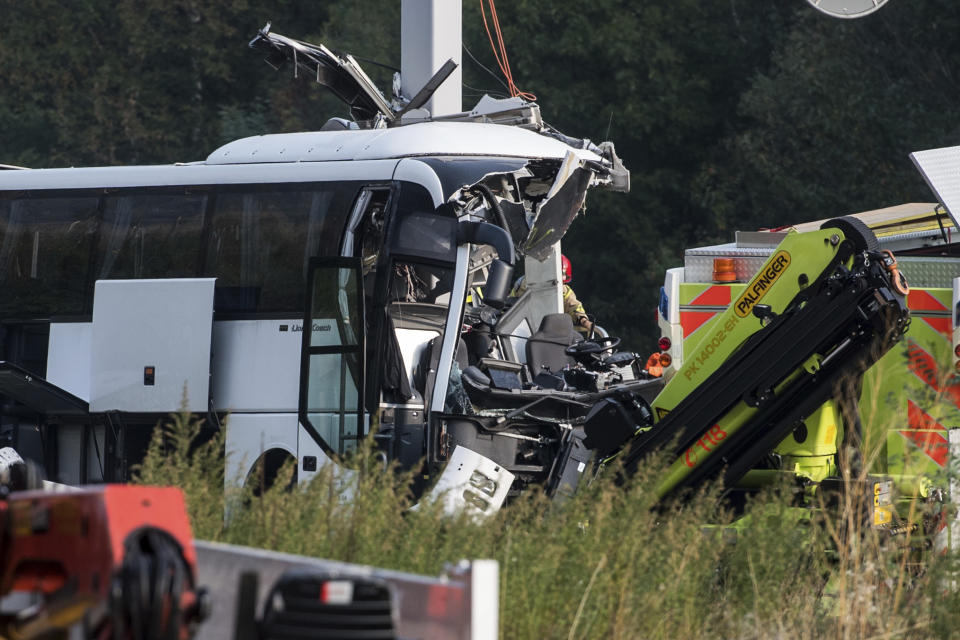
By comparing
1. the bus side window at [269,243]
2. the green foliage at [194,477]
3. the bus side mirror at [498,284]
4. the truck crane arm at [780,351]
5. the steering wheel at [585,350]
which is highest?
the bus side window at [269,243]

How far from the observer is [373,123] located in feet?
40.9

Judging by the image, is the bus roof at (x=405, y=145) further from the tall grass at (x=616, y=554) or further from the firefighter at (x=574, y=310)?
the tall grass at (x=616, y=554)

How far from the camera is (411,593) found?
14.8ft

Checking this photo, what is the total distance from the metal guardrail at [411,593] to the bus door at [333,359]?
568 centimetres

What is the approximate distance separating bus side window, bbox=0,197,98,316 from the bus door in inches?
90.6

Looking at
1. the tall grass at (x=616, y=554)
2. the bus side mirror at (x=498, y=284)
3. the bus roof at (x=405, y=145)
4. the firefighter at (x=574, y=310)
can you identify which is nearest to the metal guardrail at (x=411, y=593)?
the tall grass at (x=616, y=554)

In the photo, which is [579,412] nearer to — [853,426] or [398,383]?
[398,383]

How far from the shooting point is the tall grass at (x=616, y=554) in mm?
5855

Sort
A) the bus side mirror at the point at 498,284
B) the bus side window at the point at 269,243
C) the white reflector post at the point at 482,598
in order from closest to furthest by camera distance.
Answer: the white reflector post at the point at 482,598
the bus side mirror at the point at 498,284
the bus side window at the point at 269,243

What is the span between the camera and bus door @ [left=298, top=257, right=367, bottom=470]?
33.7 feet

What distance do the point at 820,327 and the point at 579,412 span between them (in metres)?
2.86

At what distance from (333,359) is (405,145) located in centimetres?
183

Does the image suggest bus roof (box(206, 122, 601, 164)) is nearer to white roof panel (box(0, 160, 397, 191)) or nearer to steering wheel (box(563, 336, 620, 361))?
white roof panel (box(0, 160, 397, 191))

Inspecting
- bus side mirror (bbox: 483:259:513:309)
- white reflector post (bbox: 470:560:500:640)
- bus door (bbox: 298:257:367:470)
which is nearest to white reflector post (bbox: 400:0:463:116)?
bus door (bbox: 298:257:367:470)
